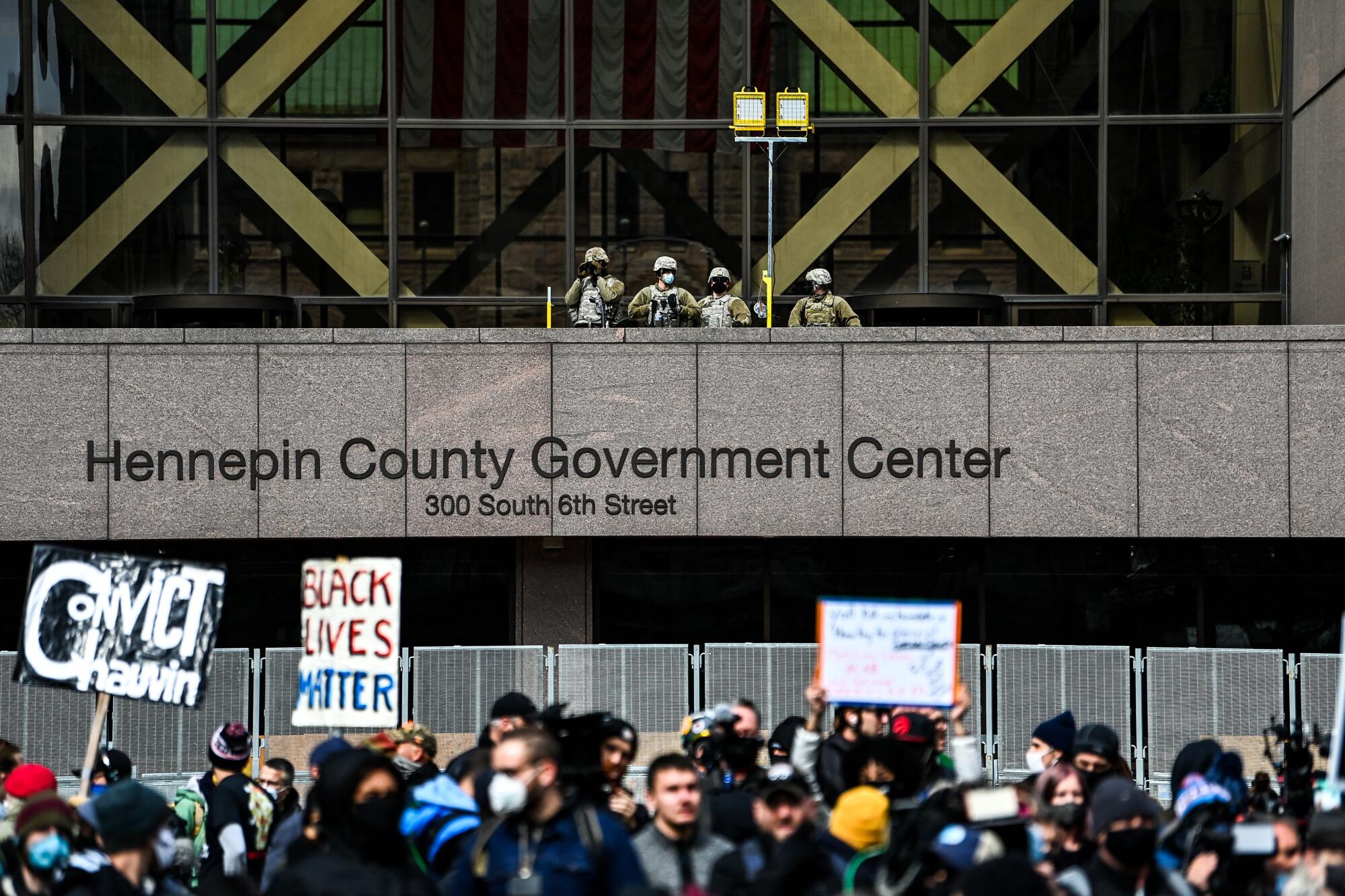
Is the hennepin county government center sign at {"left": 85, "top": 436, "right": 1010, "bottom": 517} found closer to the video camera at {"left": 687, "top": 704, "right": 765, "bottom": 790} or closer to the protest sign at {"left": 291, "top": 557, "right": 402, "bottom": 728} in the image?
the protest sign at {"left": 291, "top": 557, "right": 402, "bottom": 728}

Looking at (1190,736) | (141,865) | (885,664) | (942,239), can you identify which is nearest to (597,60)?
(942,239)

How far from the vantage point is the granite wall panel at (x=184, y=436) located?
19.0 metres

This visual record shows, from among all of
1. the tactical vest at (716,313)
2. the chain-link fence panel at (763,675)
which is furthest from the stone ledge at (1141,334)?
the chain-link fence panel at (763,675)

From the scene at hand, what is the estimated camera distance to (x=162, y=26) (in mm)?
22922

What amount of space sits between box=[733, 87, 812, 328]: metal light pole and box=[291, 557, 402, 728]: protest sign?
438 inches

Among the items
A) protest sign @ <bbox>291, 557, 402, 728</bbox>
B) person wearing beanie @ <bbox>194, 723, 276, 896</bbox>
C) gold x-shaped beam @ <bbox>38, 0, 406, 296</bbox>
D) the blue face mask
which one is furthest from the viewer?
gold x-shaped beam @ <bbox>38, 0, 406, 296</bbox>

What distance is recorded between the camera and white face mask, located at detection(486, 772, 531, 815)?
6.15m

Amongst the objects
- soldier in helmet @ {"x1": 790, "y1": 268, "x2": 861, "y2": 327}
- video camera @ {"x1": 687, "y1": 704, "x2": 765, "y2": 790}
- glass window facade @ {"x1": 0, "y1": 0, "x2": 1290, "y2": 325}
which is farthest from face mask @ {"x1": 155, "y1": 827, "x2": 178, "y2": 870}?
glass window facade @ {"x1": 0, "y1": 0, "x2": 1290, "y2": 325}

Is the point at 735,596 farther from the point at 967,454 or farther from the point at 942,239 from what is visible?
the point at 942,239

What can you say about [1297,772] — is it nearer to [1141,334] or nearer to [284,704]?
[1141,334]

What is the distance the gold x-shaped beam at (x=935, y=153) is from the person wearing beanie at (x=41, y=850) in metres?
16.8

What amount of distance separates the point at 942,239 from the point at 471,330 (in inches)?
255

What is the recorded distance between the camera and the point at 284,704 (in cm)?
1812

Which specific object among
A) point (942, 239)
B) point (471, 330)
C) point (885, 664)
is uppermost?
point (942, 239)
